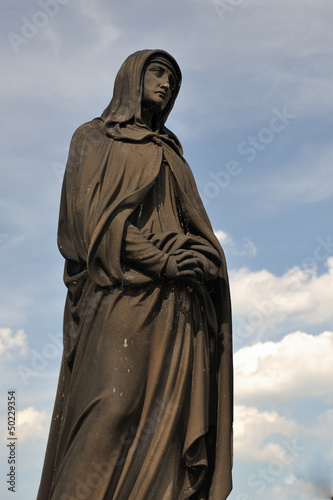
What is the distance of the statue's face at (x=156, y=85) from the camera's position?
410 inches

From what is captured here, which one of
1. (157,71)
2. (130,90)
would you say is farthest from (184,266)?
(157,71)

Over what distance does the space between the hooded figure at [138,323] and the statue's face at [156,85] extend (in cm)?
1

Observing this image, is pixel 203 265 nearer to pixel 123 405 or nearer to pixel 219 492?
pixel 123 405

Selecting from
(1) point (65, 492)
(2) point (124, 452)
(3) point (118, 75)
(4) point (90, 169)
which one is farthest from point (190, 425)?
(3) point (118, 75)

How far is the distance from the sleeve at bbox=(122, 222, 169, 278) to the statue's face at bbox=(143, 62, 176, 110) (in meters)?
1.67

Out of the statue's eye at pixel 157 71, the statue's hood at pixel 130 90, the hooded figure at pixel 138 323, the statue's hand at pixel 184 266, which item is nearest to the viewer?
the hooded figure at pixel 138 323

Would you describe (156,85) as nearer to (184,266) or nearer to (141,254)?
(141,254)

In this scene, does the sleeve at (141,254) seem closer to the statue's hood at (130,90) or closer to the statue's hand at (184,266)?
the statue's hand at (184,266)

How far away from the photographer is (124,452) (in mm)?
9008

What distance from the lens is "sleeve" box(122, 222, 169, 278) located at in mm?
9391

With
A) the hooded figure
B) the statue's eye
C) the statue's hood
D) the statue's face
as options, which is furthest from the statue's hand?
the statue's eye

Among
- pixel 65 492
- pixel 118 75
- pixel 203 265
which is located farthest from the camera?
pixel 118 75

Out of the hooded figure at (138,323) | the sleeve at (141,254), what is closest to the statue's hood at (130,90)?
the hooded figure at (138,323)

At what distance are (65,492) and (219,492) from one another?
1.57 metres
